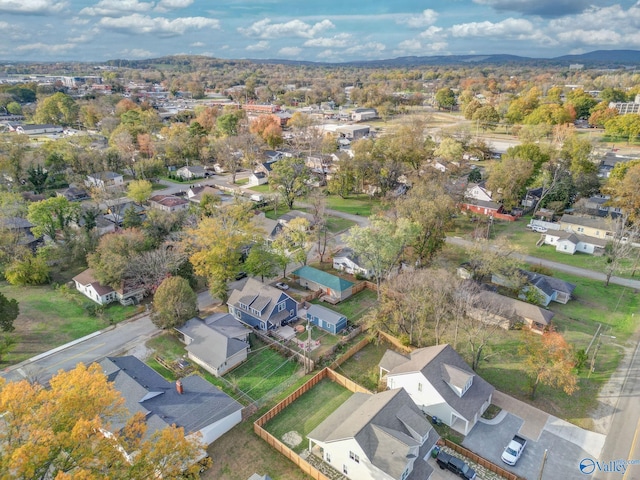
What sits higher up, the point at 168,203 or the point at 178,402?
the point at 168,203

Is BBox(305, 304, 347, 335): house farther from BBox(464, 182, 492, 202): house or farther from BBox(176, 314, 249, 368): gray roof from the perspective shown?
BBox(464, 182, 492, 202): house

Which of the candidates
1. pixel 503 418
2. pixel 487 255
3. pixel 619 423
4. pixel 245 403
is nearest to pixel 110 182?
pixel 245 403

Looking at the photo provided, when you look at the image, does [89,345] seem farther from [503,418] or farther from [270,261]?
[503,418]

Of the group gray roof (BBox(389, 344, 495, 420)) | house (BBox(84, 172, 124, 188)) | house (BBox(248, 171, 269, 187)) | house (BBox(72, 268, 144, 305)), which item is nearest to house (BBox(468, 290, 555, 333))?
gray roof (BBox(389, 344, 495, 420))

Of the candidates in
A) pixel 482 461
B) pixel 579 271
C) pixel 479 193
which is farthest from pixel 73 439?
pixel 479 193

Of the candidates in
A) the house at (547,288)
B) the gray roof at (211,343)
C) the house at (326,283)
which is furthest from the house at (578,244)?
the gray roof at (211,343)

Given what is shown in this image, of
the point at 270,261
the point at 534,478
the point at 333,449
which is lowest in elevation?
the point at 534,478

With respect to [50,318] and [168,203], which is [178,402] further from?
[168,203]
